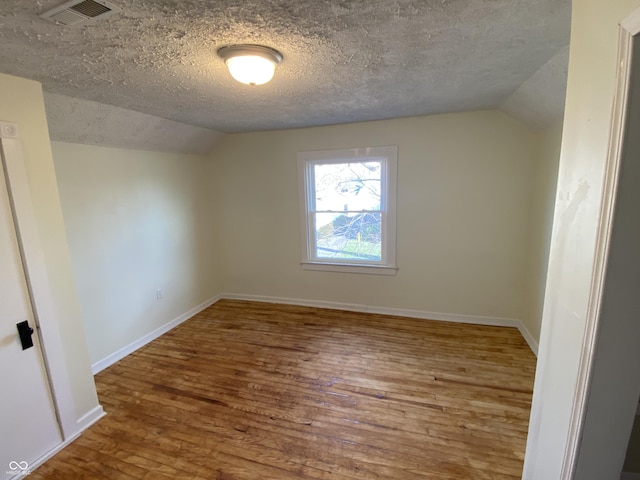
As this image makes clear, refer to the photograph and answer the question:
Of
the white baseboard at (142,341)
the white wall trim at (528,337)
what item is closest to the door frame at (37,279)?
the white baseboard at (142,341)

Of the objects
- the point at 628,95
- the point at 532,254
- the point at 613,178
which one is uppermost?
the point at 628,95

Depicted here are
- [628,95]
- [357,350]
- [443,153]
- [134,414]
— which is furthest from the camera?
[443,153]

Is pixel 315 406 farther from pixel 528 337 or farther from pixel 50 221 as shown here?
pixel 528 337

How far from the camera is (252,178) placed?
13.8 ft

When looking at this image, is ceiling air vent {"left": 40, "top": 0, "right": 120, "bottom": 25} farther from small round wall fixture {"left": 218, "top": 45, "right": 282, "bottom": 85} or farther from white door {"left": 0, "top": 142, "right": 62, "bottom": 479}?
white door {"left": 0, "top": 142, "right": 62, "bottom": 479}

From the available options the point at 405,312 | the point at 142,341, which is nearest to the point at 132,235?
the point at 142,341

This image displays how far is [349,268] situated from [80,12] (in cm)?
340

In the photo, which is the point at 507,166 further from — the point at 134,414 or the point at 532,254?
the point at 134,414

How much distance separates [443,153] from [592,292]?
280cm

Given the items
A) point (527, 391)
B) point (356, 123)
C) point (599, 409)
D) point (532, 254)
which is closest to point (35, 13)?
point (599, 409)

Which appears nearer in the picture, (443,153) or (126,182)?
(126,182)

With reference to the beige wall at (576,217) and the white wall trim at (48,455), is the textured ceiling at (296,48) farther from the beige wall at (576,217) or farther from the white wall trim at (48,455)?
the white wall trim at (48,455)

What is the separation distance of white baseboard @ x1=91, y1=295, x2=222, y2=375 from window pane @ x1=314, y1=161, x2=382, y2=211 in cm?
223

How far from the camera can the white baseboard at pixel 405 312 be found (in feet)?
11.3
